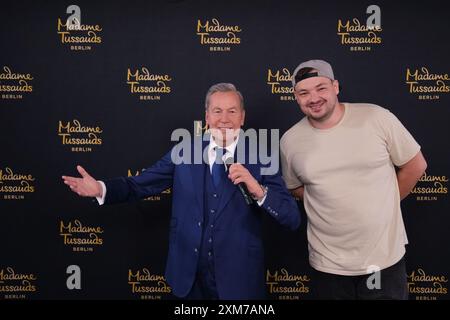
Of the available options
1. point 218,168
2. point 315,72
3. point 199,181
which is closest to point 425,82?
point 315,72

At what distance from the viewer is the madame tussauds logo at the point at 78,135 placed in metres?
2.83

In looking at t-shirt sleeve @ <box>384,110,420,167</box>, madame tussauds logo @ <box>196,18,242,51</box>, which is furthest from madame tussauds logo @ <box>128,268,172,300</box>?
t-shirt sleeve @ <box>384,110,420,167</box>

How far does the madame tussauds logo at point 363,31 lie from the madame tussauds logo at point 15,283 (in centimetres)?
248

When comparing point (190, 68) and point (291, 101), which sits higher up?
point (190, 68)

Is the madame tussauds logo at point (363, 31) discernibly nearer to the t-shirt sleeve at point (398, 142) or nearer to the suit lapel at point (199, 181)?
the t-shirt sleeve at point (398, 142)

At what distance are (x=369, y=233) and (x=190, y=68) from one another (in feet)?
4.76

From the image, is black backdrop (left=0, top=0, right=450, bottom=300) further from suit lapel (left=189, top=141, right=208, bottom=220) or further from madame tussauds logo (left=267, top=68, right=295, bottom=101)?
suit lapel (left=189, top=141, right=208, bottom=220)

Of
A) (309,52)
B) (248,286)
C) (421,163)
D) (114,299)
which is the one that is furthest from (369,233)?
(114,299)

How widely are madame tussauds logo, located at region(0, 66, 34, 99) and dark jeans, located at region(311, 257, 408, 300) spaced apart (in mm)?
2099

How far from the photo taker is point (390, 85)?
2.75 metres

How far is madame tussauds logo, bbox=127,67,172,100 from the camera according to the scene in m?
2.80

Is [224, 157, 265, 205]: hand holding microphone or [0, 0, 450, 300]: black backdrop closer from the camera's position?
[224, 157, 265, 205]: hand holding microphone

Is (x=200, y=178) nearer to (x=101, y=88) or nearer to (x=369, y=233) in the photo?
(x=369, y=233)

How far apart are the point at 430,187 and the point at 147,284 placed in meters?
1.87
